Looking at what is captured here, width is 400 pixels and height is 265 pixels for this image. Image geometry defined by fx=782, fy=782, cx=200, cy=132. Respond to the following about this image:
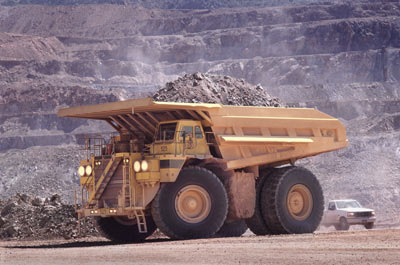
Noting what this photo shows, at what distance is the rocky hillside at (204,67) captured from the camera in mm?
53719

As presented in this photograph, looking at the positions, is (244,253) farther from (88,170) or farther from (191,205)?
(88,170)

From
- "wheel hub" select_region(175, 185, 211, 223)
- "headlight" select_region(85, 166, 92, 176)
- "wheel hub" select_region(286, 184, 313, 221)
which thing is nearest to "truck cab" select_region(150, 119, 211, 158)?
"wheel hub" select_region(175, 185, 211, 223)

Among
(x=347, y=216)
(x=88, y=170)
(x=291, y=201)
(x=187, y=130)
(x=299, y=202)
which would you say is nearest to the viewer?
(x=187, y=130)

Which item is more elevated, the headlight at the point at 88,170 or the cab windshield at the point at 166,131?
the cab windshield at the point at 166,131

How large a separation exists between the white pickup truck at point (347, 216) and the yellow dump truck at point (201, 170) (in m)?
8.19

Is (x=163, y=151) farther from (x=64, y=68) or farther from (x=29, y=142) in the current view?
(x=64, y=68)

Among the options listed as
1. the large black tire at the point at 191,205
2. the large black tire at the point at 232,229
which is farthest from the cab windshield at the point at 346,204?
the large black tire at the point at 191,205

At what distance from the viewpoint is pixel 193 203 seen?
17.6 meters

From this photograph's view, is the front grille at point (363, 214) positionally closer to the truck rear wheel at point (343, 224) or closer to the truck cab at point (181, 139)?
the truck rear wheel at point (343, 224)

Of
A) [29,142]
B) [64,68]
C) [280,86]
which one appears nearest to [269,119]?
[29,142]

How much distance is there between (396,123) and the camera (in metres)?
58.0

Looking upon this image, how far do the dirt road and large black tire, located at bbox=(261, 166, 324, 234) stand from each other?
235 cm

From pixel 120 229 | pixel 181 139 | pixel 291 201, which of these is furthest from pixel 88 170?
pixel 291 201

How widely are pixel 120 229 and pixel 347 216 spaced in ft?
37.7
